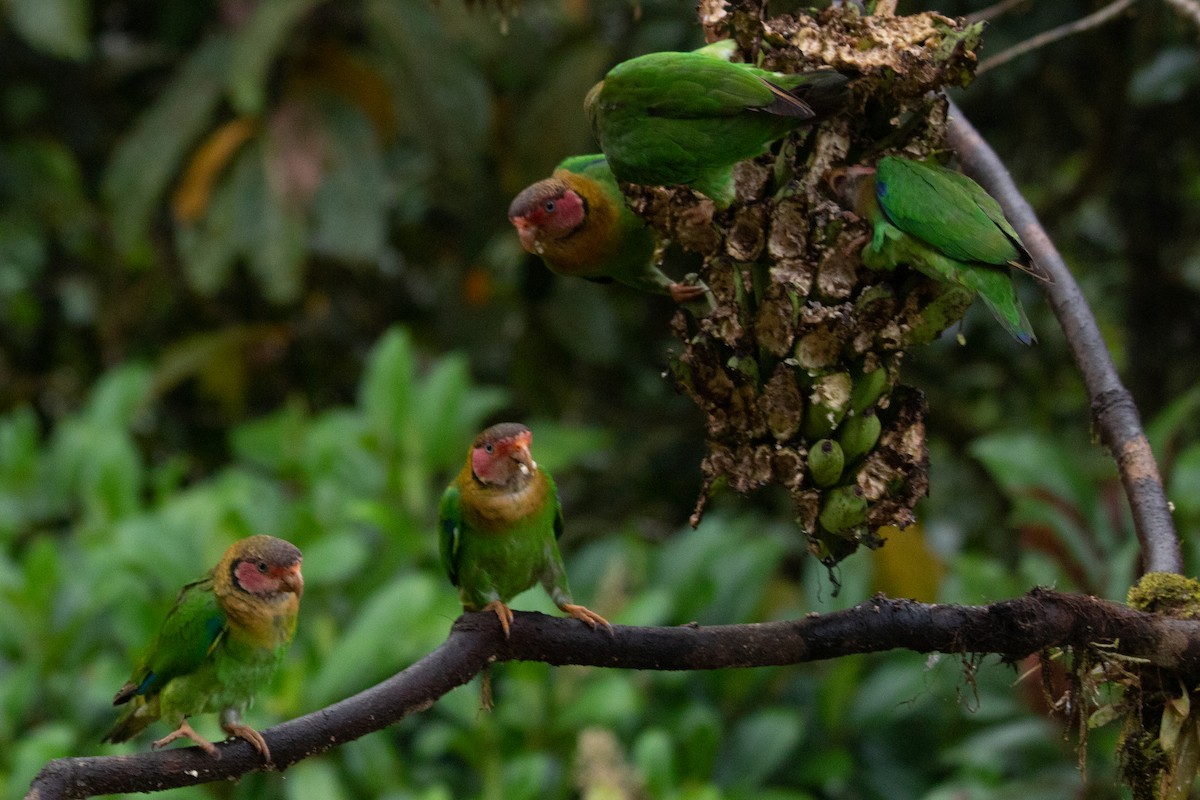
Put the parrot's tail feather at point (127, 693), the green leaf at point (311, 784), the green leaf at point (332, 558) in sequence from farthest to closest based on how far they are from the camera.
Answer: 1. the green leaf at point (332, 558)
2. the green leaf at point (311, 784)
3. the parrot's tail feather at point (127, 693)

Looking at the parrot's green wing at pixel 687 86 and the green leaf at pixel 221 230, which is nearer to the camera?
the parrot's green wing at pixel 687 86

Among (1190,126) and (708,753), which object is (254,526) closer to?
(708,753)

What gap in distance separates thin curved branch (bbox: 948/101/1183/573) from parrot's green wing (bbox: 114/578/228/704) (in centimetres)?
143

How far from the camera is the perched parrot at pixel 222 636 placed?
2.16 meters

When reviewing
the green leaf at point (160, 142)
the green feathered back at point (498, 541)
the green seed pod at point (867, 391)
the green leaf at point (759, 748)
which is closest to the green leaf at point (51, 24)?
the green leaf at point (160, 142)

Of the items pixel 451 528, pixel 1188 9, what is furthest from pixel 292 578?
pixel 1188 9

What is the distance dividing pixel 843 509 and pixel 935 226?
12.8 inches

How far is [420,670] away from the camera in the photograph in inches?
53.8

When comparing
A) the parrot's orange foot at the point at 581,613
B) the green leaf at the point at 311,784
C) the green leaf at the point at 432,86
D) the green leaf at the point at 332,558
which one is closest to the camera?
the parrot's orange foot at the point at 581,613

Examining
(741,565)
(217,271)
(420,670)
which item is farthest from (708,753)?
(420,670)

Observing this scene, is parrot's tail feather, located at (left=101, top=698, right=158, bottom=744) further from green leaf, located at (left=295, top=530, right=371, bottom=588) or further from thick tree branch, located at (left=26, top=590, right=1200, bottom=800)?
green leaf, located at (left=295, top=530, right=371, bottom=588)

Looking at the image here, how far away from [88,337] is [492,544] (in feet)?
18.2

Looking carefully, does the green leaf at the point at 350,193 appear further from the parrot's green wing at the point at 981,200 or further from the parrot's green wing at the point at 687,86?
the parrot's green wing at the point at 981,200

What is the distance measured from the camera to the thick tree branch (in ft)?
4.38
